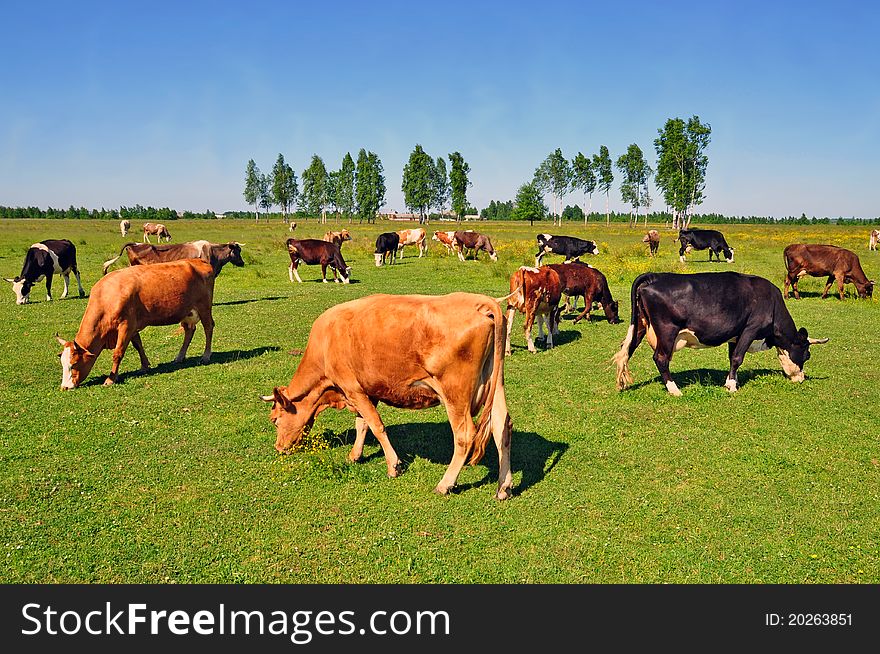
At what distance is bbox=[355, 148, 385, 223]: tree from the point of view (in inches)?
4599

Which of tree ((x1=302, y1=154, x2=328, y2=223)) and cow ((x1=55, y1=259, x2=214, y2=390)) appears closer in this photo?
cow ((x1=55, y1=259, x2=214, y2=390))

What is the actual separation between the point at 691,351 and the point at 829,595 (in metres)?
10.3

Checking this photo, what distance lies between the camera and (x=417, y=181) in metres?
113

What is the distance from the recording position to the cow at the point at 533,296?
1477cm

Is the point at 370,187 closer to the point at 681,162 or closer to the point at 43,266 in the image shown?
the point at 681,162

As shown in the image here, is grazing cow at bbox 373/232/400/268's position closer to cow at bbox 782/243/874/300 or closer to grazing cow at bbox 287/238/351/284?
Result: grazing cow at bbox 287/238/351/284

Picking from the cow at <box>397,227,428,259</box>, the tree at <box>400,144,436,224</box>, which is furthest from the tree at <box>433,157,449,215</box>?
the cow at <box>397,227,428,259</box>

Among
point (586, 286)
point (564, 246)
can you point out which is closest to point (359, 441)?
point (586, 286)

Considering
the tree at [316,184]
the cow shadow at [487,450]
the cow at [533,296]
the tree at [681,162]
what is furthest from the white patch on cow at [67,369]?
the tree at [316,184]

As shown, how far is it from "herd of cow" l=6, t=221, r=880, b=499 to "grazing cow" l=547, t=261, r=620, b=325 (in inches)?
1.6

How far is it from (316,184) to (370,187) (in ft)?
48.3

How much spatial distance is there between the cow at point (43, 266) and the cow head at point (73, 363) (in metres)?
11.4

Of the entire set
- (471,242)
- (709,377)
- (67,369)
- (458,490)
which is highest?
(471,242)

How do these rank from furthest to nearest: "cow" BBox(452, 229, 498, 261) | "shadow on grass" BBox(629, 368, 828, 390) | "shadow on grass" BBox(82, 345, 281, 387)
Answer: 1. "cow" BBox(452, 229, 498, 261)
2. "shadow on grass" BBox(82, 345, 281, 387)
3. "shadow on grass" BBox(629, 368, 828, 390)
